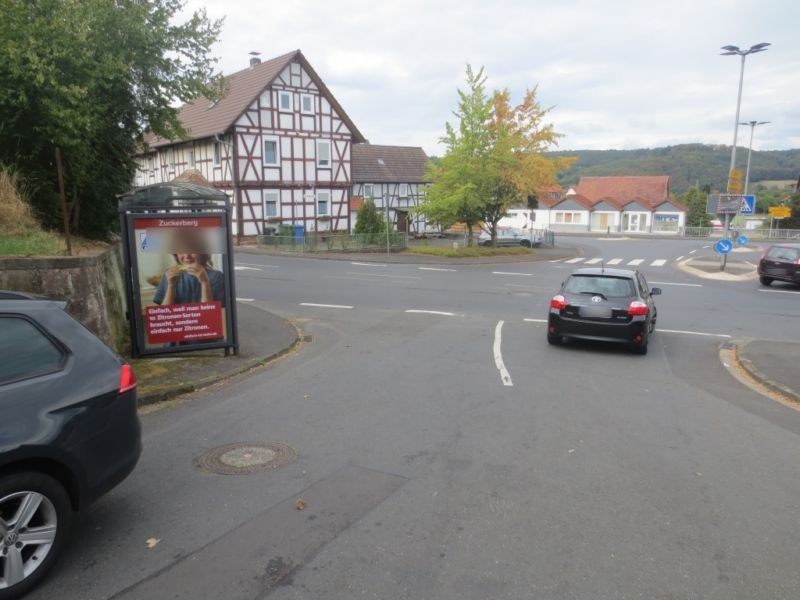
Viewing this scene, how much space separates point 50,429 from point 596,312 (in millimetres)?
8849

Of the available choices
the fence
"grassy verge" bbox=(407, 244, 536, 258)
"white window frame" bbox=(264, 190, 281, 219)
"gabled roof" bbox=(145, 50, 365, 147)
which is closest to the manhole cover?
"grassy verge" bbox=(407, 244, 536, 258)

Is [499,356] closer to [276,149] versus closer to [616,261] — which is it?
[616,261]

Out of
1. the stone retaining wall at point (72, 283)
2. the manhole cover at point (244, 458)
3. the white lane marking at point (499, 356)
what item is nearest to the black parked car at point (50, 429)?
the manhole cover at point (244, 458)

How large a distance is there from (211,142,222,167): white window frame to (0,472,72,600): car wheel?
3763cm

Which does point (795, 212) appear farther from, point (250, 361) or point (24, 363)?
point (24, 363)

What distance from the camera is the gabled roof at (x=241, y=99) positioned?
3731 cm

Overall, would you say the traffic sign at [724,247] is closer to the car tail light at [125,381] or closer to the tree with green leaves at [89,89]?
the tree with green leaves at [89,89]

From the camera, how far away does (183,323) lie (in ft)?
29.3

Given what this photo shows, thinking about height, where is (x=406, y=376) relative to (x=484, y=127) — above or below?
below

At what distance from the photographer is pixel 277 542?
404 centimetres

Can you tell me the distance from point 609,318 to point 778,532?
20.8ft

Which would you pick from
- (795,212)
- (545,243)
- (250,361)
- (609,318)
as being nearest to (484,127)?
(545,243)

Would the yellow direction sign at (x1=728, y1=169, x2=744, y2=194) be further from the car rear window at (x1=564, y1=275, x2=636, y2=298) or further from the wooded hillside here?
the wooded hillside

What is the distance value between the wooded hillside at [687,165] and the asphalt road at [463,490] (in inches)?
4579
